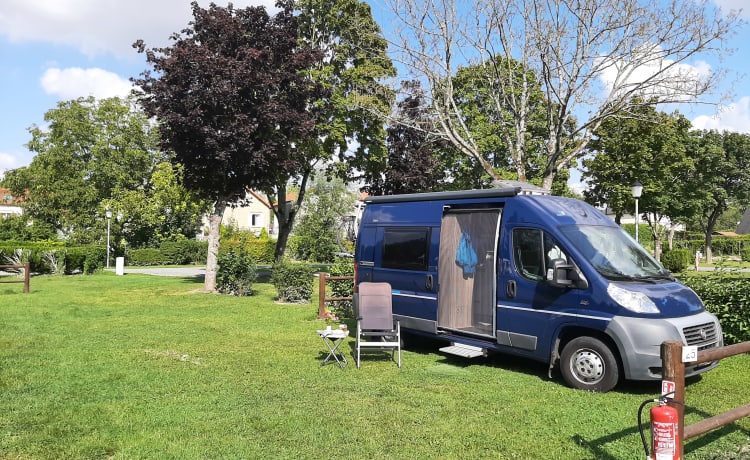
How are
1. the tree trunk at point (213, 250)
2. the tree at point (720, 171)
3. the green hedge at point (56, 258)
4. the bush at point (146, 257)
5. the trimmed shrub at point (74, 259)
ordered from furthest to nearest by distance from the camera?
1. the bush at point (146, 257)
2. the tree at point (720, 171)
3. the trimmed shrub at point (74, 259)
4. the green hedge at point (56, 258)
5. the tree trunk at point (213, 250)

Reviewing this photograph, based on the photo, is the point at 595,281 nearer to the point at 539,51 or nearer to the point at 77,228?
the point at 539,51

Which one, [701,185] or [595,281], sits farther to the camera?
[701,185]

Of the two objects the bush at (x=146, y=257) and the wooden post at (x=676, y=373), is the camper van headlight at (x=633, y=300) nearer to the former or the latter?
the wooden post at (x=676, y=373)

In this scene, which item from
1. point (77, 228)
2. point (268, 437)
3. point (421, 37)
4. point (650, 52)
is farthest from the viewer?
point (77, 228)

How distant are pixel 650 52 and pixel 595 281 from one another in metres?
9.20

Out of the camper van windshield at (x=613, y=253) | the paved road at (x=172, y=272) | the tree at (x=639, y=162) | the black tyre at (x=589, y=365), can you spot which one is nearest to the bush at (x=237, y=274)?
the paved road at (x=172, y=272)

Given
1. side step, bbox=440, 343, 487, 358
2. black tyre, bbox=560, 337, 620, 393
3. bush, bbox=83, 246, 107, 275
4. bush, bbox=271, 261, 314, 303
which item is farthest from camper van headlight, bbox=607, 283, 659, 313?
bush, bbox=83, 246, 107, 275

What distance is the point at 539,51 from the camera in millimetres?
14023

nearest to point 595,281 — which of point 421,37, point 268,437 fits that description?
point 268,437

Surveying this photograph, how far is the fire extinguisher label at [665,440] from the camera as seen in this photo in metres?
3.52

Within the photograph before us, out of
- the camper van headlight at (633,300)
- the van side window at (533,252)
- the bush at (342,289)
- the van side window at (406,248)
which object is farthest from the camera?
the bush at (342,289)

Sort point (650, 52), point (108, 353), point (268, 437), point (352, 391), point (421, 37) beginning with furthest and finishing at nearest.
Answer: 1. point (421, 37)
2. point (650, 52)
3. point (108, 353)
4. point (352, 391)
5. point (268, 437)

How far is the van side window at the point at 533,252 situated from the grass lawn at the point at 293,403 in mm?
1387

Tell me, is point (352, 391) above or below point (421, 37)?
below
